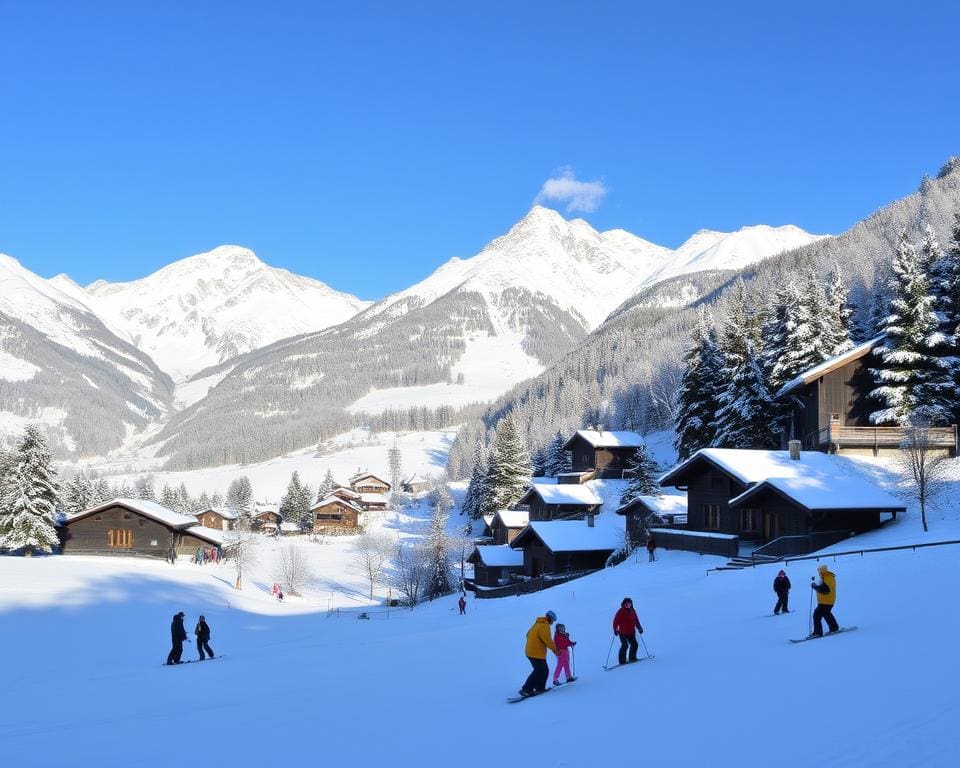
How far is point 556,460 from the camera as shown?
9725 centimetres

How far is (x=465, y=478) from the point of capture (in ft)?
559

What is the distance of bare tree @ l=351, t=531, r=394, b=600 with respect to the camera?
69375 millimetres

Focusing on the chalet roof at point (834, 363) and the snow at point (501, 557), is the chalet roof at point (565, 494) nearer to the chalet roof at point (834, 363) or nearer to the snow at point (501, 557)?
the snow at point (501, 557)

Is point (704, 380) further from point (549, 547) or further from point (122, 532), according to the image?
point (122, 532)

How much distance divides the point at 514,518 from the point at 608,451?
15311mm

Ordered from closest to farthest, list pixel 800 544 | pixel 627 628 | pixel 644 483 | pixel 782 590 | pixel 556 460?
pixel 627 628
pixel 782 590
pixel 800 544
pixel 644 483
pixel 556 460

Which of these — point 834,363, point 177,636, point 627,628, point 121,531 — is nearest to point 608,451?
point 834,363

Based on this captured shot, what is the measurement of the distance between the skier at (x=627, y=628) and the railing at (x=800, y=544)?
1757cm

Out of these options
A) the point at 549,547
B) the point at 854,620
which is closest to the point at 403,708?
the point at 854,620

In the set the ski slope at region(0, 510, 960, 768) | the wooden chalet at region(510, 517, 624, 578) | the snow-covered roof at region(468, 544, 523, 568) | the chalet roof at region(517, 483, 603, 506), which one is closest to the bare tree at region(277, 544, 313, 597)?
the snow-covered roof at region(468, 544, 523, 568)

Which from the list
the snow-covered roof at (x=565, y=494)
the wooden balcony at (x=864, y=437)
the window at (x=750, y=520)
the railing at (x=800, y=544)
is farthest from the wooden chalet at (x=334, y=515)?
the railing at (x=800, y=544)

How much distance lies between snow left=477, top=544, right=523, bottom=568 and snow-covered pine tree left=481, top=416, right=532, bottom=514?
19.9 meters

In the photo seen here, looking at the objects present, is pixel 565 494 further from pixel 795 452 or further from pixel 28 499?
pixel 28 499

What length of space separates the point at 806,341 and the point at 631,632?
122 feet
